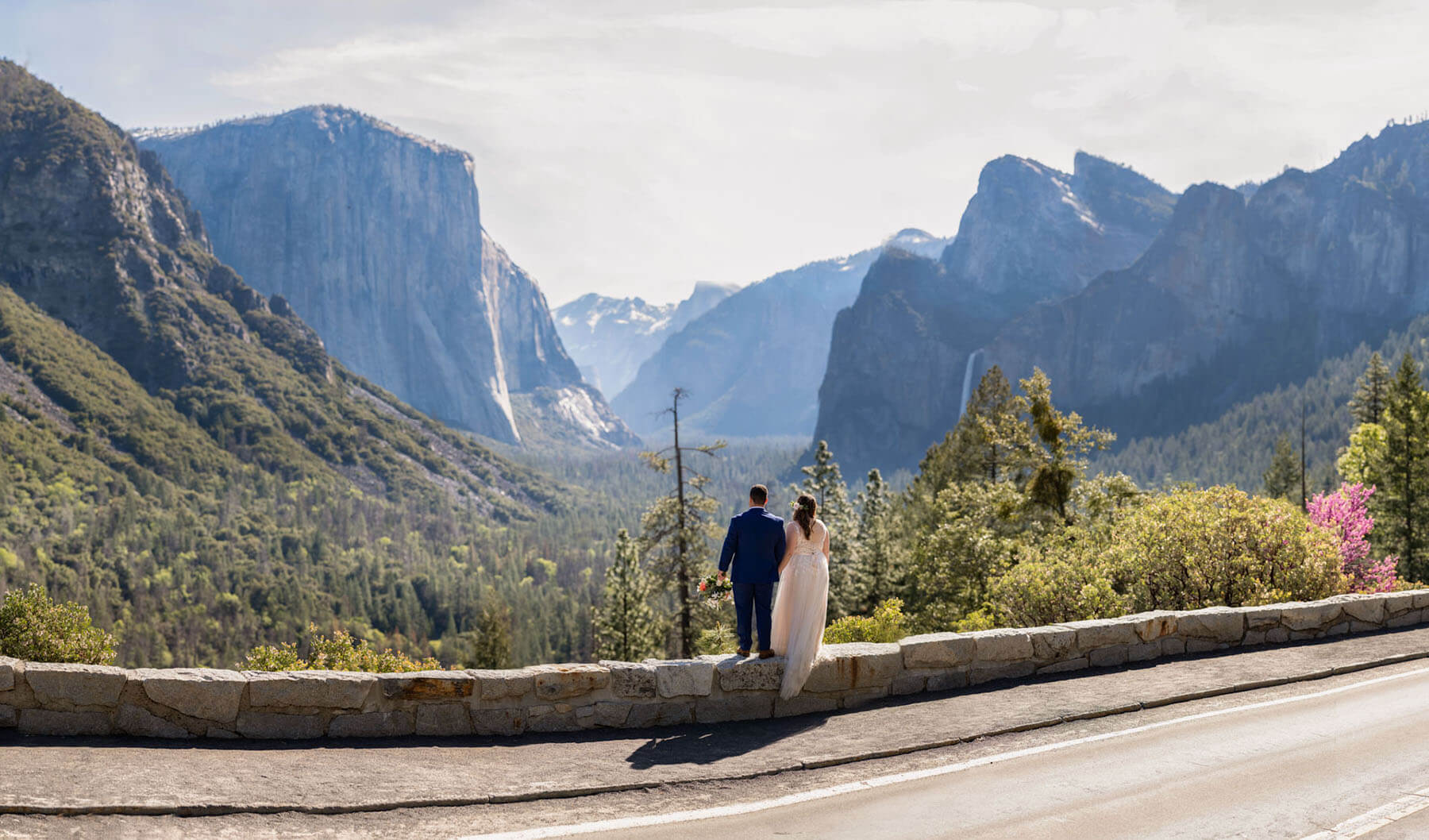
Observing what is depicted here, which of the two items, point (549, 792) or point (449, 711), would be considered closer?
point (549, 792)

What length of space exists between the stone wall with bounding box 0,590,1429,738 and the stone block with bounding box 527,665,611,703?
0.5 inches

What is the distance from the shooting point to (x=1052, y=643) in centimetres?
1275

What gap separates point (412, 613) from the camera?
14650 centimetres

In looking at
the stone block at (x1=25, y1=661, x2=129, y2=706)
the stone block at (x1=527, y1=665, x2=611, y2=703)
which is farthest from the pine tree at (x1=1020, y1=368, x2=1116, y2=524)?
the stone block at (x1=25, y1=661, x2=129, y2=706)

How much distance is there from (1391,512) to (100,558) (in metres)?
168

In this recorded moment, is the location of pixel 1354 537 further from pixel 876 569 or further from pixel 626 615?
pixel 626 615

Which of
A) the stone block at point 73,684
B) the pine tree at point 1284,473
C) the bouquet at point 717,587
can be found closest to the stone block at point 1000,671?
the bouquet at point 717,587

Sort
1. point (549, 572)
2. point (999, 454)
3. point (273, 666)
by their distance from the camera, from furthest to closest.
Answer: point (549, 572) → point (999, 454) → point (273, 666)

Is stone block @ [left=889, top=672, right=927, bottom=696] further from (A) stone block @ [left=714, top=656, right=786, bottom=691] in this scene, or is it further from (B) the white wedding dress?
(A) stone block @ [left=714, top=656, right=786, bottom=691]

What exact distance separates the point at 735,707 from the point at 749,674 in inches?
16.1

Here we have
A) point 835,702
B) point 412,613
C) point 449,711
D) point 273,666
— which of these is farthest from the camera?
point 412,613

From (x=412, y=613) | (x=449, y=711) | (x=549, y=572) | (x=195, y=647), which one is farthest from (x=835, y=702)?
(x=549, y=572)

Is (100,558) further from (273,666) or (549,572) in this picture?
(273,666)

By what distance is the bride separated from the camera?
10.7m
